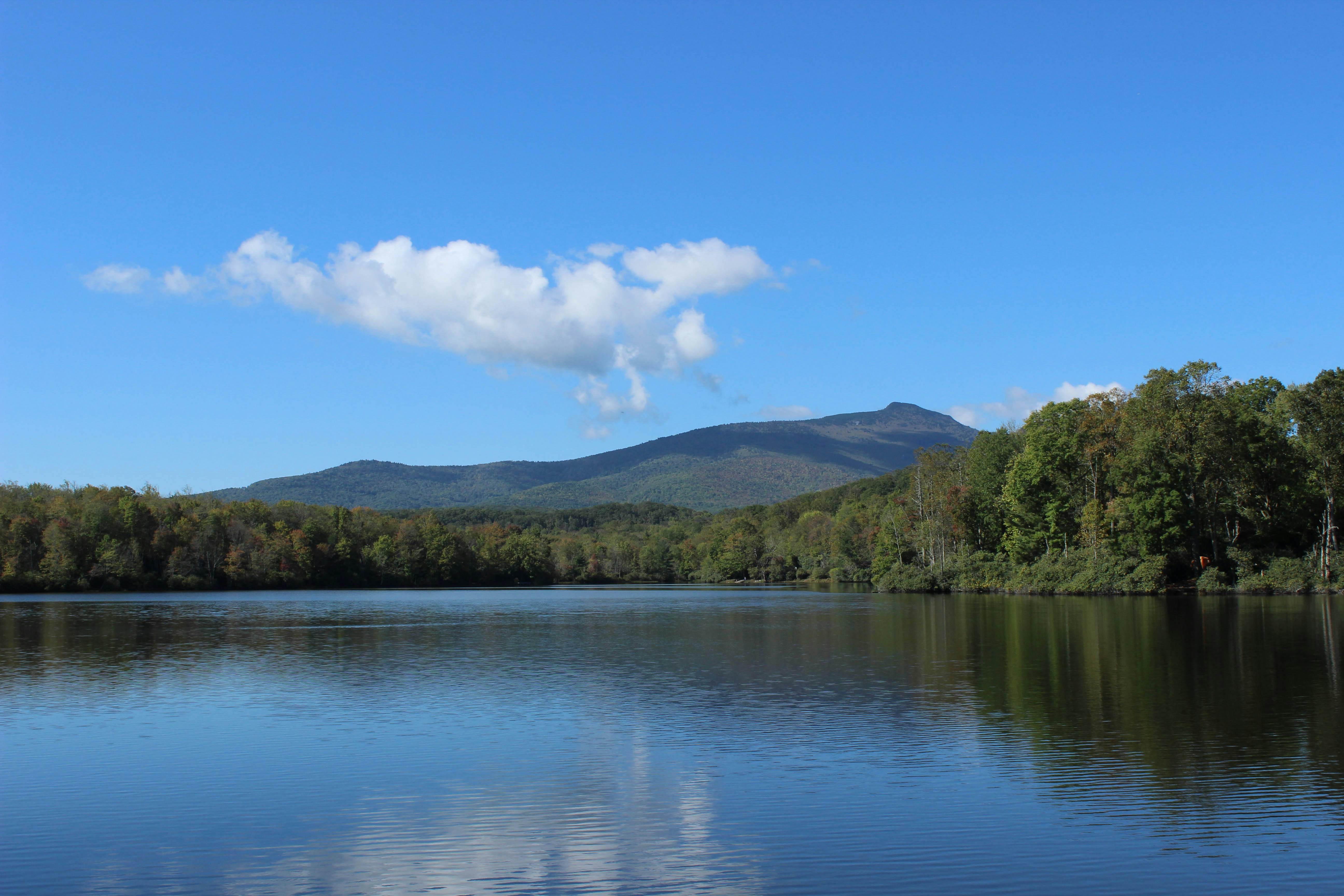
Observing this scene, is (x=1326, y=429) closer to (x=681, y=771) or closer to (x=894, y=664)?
(x=894, y=664)

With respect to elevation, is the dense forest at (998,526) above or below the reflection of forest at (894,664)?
above

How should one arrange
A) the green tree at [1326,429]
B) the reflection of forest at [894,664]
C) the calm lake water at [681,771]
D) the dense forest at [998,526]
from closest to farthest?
the calm lake water at [681,771] → the reflection of forest at [894,664] → the green tree at [1326,429] → the dense forest at [998,526]

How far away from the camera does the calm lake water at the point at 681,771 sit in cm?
968

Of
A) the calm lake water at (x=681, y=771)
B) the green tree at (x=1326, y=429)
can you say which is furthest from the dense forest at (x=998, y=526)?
the calm lake water at (x=681, y=771)

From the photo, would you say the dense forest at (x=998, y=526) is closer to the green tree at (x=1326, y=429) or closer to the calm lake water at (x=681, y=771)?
the green tree at (x=1326, y=429)

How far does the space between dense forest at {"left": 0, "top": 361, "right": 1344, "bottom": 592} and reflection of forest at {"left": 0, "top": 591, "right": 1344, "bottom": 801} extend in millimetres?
9112

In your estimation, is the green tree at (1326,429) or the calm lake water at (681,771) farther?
the green tree at (1326,429)

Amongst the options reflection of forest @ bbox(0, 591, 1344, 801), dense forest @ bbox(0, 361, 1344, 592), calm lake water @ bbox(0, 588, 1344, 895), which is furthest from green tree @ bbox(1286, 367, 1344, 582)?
calm lake water @ bbox(0, 588, 1344, 895)

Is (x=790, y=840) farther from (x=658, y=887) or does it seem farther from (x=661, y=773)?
(x=661, y=773)

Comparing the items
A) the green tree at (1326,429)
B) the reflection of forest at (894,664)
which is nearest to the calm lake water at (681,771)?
the reflection of forest at (894,664)

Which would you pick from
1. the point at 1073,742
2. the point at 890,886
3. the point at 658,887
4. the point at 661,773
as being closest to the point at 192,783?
the point at 661,773

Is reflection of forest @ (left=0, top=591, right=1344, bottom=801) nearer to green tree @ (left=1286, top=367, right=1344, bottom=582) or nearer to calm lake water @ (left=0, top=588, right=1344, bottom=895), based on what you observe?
calm lake water @ (left=0, top=588, right=1344, bottom=895)

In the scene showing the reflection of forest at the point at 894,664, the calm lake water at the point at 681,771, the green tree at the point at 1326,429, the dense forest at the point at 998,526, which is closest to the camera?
the calm lake water at the point at 681,771

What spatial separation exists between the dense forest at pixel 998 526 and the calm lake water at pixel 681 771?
32.8m
